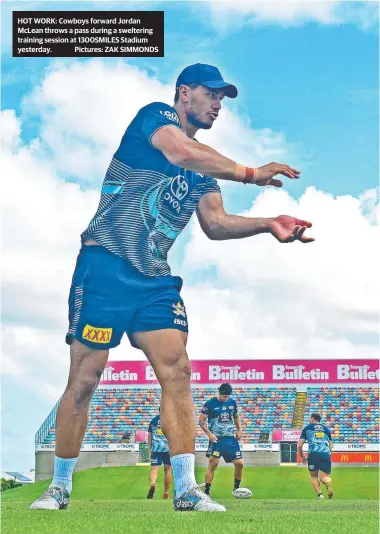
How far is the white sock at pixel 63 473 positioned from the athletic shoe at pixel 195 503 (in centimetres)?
89

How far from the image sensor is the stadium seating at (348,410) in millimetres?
46000

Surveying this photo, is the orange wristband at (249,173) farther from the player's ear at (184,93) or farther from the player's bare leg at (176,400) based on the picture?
the player's bare leg at (176,400)

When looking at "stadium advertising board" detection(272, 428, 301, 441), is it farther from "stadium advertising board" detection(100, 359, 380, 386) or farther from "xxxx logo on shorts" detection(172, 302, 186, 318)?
"xxxx logo on shorts" detection(172, 302, 186, 318)

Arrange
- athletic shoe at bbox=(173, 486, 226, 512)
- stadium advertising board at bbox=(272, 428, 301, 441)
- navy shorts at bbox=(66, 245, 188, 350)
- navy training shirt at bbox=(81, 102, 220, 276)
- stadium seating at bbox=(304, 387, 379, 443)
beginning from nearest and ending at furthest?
athletic shoe at bbox=(173, 486, 226, 512) → navy shorts at bbox=(66, 245, 188, 350) → navy training shirt at bbox=(81, 102, 220, 276) → stadium advertising board at bbox=(272, 428, 301, 441) → stadium seating at bbox=(304, 387, 379, 443)

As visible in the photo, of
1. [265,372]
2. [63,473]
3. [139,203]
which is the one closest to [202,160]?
[139,203]

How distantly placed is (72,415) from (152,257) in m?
1.19

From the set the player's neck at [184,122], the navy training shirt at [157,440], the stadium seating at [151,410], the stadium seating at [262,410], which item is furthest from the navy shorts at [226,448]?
the stadium seating at [151,410]

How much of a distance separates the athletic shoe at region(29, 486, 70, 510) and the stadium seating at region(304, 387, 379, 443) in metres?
40.8

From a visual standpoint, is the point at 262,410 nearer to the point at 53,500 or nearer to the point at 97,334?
the point at 53,500

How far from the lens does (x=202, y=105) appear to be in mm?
6285

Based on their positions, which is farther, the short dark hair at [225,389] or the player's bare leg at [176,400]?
the short dark hair at [225,389]

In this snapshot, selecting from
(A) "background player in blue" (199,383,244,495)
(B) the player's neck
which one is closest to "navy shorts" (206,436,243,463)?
(A) "background player in blue" (199,383,244,495)

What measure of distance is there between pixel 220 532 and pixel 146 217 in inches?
95.2

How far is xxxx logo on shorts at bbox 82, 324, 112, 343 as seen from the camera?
6.00 m
